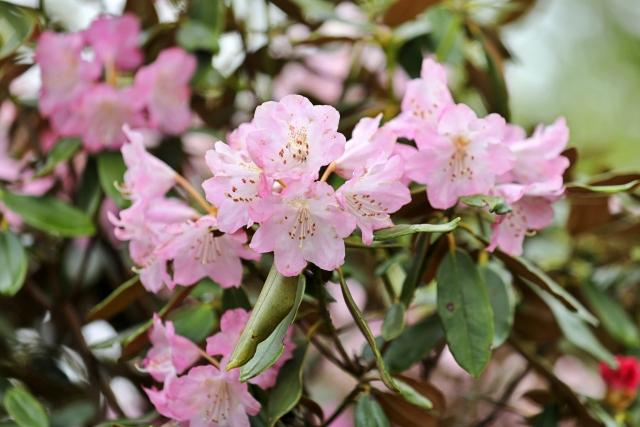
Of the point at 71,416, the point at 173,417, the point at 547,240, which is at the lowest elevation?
the point at 71,416

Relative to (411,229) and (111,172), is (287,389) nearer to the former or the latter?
(411,229)

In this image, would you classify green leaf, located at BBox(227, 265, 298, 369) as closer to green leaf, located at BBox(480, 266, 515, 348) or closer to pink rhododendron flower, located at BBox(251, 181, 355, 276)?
pink rhododendron flower, located at BBox(251, 181, 355, 276)

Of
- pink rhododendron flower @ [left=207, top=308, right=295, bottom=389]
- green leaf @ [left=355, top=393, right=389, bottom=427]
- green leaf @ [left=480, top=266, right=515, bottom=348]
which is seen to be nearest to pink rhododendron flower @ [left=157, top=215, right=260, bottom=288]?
pink rhododendron flower @ [left=207, top=308, right=295, bottom=389]

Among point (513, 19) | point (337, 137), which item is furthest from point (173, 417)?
point (513, 19)

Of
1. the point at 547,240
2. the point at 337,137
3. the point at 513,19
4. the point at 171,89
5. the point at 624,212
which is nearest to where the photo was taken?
the point at 337,137

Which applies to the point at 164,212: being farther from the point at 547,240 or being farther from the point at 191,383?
the point at 547,240

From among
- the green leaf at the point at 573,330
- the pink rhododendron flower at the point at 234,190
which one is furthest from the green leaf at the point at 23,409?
the green leaf at the point at 573,330

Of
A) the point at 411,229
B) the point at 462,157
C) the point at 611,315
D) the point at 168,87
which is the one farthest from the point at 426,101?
the point at 611,315

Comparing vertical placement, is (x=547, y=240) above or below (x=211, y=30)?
below
